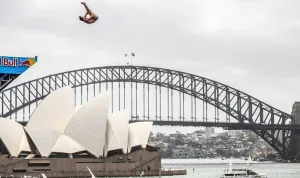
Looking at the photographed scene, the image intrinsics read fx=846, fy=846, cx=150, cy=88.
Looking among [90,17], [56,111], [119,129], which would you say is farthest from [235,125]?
[90,17]

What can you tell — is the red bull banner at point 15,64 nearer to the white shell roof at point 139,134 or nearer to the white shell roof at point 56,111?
the white shell roof at point 56,111

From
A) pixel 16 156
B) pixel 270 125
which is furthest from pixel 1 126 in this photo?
pixel 270 125

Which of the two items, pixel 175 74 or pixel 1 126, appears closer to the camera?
pixel 1 126

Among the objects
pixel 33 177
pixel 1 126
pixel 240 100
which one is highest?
pixel 240 100

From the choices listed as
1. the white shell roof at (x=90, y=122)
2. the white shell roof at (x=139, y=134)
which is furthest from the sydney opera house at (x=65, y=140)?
the white shell roof at (x=139, y=134)

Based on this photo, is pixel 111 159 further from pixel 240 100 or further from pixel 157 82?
pixel 240 100

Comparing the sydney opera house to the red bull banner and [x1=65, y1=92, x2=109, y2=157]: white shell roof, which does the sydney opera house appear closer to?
[x1=65, y1=92, x2=109, y2=157]: white shell roof
